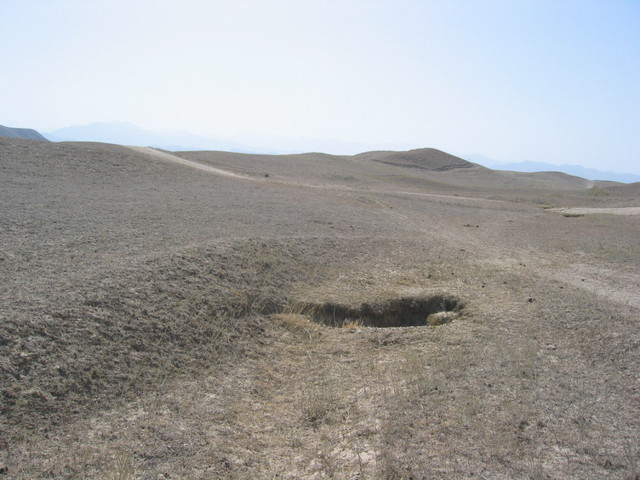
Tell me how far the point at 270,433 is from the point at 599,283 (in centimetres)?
891

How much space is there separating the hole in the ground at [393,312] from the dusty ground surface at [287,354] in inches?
2.5

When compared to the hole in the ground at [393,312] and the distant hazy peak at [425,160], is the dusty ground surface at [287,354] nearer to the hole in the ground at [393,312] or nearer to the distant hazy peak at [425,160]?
the hole in the ground at [393,312]

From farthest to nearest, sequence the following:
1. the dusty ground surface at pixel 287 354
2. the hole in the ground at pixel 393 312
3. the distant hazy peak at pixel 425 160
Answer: the distant hazy peak at pixel 425 160 → the hole in the ground at pixel 393 312 → the dusty ground surface at pixel 287 354

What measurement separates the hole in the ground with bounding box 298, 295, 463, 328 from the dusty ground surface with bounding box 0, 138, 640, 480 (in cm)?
6

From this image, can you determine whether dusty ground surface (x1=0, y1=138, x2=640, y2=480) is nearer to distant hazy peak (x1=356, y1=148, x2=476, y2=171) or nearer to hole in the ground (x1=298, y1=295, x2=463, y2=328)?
hole in the ground (x1=298, y1=295, x2=463, y2=328)

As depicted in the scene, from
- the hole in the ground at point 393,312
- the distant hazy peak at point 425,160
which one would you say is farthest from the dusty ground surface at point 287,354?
the distant hazy peak at point 425,160

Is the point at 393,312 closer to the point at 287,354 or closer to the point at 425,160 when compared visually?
the point at 287,354

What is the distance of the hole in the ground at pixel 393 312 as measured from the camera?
329 inches

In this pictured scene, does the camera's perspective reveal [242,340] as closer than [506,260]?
Yes

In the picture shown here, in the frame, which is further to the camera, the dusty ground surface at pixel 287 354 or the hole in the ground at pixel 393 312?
the hole in the ground at pixel 393 312

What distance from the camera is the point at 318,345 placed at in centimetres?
730

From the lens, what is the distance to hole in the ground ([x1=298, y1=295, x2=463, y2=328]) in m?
8.35

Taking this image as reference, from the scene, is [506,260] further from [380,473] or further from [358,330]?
[380,473]

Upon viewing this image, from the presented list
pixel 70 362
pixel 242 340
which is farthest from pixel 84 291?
pixel 242 340
